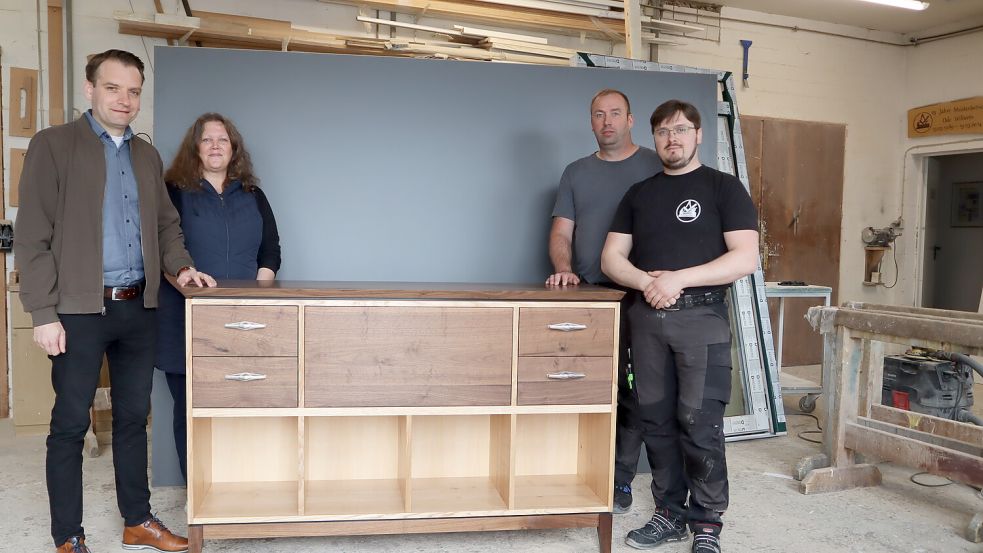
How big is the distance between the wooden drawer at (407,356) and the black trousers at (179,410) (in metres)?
0.84

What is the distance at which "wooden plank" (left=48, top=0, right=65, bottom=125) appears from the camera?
173 inches

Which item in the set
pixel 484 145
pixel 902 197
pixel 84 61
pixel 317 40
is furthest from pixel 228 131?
pixel 902 197

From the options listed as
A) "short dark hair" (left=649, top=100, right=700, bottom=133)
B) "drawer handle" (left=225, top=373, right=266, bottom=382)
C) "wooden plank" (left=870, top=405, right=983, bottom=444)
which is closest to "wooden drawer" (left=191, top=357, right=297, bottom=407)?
"drawer handle" (left=225, top=373, right=266, bottom=382)

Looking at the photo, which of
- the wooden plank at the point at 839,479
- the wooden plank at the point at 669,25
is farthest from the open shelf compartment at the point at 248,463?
the wooden plank at the point at 669,25

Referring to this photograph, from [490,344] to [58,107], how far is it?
3.57m

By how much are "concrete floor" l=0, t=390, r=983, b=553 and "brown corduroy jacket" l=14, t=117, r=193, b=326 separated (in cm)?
99

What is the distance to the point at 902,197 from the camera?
7.09 m

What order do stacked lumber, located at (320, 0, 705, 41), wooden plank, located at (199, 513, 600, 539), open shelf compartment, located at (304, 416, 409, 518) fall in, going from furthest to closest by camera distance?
stacked lumber, located at (320, 0, 705, 41) → open shelf compartment, located at (304, 416, 409, 518) → wooden plank, located at (199, 513, 600, 539)

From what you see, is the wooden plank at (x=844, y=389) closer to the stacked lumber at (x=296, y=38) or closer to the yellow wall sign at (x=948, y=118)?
the stacked lumber at (x=296, y=38)

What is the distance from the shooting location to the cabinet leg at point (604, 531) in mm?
2611

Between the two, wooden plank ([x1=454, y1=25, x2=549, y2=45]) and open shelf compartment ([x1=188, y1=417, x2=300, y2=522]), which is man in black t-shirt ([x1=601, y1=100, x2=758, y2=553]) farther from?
wooden plank ([x1=454, y1=25, x2=549, y2=45])

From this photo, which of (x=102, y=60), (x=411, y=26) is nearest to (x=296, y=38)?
(x=411, y=26)

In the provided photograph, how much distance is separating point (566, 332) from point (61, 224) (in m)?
1.70

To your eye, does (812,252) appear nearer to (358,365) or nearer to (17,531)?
(358,365)
